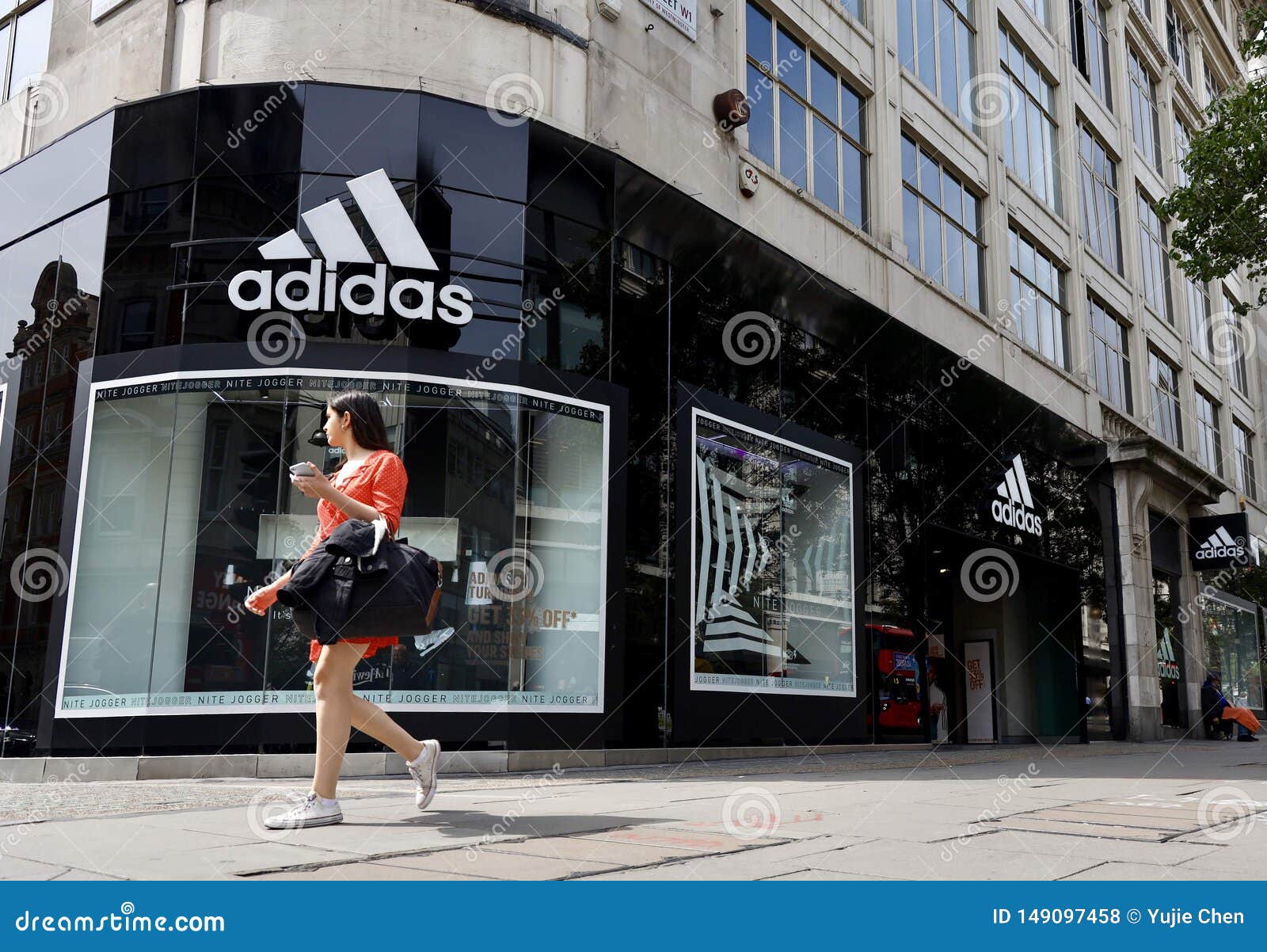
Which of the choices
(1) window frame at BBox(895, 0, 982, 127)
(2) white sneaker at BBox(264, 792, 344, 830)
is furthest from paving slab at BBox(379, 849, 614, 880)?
(1) window frame at BBox(895, 0, 982, 127)

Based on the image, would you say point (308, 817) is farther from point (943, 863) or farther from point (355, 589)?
point (943, 863)

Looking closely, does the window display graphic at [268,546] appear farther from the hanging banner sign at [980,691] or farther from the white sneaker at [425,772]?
the hanging banner sign at [980,691]

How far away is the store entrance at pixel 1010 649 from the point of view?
1953 cm

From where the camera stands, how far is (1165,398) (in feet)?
95.5

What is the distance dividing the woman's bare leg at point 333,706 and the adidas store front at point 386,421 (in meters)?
5.22

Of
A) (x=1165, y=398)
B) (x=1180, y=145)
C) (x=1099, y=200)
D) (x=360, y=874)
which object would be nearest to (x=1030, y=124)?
(x=1099, y=200)

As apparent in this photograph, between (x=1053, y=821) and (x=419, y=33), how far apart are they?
359 inches

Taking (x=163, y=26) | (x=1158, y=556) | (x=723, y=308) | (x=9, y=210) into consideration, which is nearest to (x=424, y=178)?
(x=163, y=26)

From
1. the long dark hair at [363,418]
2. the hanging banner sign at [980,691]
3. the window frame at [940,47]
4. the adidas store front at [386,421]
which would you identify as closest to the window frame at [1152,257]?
the window frame at [940,47]

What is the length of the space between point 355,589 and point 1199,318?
A: 3335 centimetres

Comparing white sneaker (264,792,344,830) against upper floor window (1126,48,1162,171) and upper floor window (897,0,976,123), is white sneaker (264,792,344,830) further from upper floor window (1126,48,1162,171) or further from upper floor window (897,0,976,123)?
upper floor window (1126,48,1162,171)

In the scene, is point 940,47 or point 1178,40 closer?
point 940,47

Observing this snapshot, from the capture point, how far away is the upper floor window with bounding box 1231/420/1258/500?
112ft

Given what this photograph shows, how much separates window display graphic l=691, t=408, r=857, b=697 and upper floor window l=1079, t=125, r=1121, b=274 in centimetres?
1407
